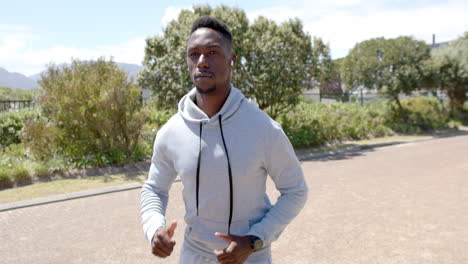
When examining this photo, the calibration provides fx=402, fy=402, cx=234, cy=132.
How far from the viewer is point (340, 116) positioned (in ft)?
57.6

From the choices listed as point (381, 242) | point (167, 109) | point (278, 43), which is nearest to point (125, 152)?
point (167, 109)

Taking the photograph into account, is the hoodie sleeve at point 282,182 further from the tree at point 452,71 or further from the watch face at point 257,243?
the tree at point 452,71

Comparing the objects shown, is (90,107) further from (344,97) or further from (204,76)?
(344,97)

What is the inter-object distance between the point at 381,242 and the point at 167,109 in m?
11.5

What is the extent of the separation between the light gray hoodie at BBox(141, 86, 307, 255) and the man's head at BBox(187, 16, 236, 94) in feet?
0.42

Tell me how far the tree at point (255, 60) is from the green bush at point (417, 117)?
7188mm

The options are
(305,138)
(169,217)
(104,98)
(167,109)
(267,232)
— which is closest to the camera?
(267,232)

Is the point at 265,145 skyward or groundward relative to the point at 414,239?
skyward

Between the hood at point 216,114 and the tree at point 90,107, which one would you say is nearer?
the hood at point 216,114

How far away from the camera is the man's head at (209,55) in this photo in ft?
6.19

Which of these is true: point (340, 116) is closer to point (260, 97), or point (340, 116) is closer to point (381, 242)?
point (260, 97)

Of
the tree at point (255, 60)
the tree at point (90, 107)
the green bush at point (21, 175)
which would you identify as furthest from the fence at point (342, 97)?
the green bush at point (21, 175)

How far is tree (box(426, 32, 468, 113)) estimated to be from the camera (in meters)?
19.7

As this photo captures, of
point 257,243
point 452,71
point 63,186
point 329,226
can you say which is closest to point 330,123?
point 452,71
